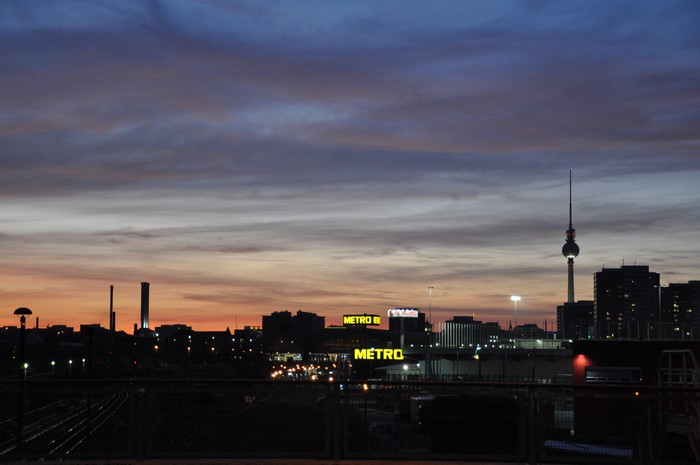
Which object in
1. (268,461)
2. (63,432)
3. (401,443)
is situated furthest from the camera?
(63,432)

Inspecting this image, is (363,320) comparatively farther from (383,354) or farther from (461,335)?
(383,354)

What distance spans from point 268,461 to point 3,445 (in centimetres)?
508

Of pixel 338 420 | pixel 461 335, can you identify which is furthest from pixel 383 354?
pixel 338 420

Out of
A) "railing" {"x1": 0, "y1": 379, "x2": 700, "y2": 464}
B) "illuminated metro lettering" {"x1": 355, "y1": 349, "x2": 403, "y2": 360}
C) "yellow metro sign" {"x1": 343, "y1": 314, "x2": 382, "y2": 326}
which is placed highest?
"yellow metro sign" {"x1": 343, "y1": 314, "x2": 382, "y2": 326}

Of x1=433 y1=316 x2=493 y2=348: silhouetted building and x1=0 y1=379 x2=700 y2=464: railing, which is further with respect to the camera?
x1=433 y1=316 x2=493 y2=348: silhouetted building

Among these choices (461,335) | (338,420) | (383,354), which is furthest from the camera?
(461,335)

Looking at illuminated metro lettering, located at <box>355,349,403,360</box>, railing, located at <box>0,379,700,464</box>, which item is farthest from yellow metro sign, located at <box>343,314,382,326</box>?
railing, located at <box>0,379,700,464</box>

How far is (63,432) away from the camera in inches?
622

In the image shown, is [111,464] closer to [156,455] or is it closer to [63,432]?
[156,455]

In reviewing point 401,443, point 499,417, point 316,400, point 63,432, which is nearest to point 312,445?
point 316,400

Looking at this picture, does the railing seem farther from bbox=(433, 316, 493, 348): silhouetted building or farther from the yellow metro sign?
the yellow metro sign

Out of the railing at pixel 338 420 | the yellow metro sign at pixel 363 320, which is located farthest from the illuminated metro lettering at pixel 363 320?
the railing at pixel 338 420

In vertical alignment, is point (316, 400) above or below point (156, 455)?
above

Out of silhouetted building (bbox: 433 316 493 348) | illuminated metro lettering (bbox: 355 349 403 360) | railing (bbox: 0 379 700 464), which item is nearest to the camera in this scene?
railing (bbox: 0 379 700 464)
